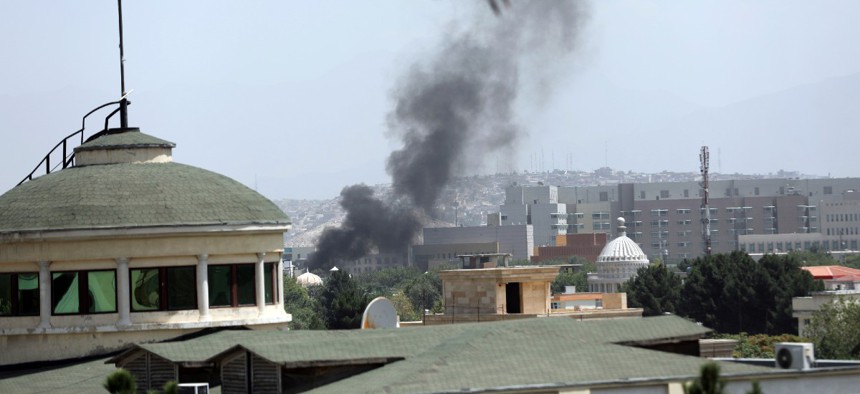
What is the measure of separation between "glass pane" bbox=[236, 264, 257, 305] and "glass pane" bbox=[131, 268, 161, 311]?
237 cm

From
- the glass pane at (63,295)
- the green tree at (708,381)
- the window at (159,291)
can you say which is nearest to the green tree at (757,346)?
the window at (159,291)

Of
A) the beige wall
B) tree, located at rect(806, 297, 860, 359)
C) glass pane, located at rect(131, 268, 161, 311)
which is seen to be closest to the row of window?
glass pane, located at rect(131, 268, 161, 311)

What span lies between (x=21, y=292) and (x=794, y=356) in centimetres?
2416

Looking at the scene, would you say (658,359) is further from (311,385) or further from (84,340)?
(84,340)

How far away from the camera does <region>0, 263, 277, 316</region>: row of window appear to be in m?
54.8

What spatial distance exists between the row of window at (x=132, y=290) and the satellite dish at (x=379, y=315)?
3.85m

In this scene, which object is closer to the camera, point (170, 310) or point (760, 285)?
point (170, 310)

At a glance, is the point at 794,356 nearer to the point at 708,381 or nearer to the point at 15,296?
the point at 708,381

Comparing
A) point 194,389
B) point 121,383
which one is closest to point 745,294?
point 194,389

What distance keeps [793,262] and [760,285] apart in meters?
11.6

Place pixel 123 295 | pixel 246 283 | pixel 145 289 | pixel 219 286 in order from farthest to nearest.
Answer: pixel 246 283
pixel 219 286
pixel 145 289
pixel 123 295

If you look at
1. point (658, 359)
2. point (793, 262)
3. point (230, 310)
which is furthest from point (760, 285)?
point (658, 359)

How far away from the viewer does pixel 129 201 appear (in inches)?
2189

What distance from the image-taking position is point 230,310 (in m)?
55.2
